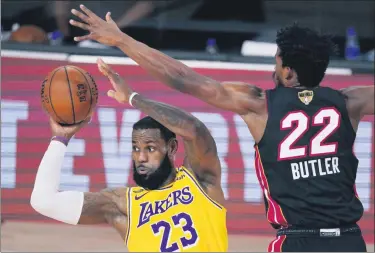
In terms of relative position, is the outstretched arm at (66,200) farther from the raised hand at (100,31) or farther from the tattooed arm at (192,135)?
the raised hand at (100,31)

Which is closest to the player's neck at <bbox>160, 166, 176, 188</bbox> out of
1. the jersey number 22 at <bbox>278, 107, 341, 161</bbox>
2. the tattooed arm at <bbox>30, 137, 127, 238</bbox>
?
the tattooed arm at <bbox>30, 137, 127, 238</bbox>

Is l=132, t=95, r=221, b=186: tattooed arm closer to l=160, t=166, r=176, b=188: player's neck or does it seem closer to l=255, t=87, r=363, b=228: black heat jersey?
l=160, t=166, r=176, b=188: player's neck

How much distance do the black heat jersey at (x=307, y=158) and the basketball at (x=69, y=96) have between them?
1224 mm

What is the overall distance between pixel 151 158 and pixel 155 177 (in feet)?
0.41

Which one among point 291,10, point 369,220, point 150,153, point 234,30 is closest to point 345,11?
point 291,10

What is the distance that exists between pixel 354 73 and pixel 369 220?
69.7 inches

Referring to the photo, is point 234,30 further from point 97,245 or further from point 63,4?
point 97,245

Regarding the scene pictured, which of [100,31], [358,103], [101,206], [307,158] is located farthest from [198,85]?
[101,206]

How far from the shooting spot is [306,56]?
4969 millimetres

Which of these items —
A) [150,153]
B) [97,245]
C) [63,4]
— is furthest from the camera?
[63,4]

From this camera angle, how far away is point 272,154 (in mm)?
4844

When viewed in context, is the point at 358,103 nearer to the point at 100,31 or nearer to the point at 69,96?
the point at 100,31

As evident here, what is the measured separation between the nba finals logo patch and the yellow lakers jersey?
83cm

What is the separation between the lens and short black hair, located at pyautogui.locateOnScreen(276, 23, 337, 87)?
4.96 metres
